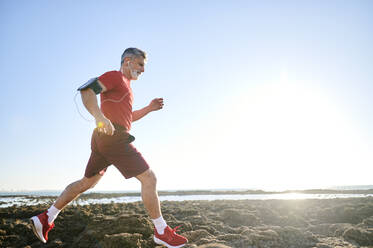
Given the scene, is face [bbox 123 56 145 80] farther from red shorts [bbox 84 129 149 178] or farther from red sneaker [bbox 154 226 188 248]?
red sneaker [bbox 154 226 188 248]

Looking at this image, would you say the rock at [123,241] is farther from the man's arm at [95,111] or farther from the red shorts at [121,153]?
the man's arm at [95,111]

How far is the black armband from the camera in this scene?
106 inches

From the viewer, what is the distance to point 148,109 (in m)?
3.72

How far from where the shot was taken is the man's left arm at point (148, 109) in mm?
3715

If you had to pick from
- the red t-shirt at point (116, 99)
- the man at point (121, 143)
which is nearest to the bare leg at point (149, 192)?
the man at point (121, 143)

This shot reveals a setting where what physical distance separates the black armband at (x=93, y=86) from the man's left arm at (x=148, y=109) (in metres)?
1.00

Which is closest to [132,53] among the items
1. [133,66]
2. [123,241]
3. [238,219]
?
[133,66]

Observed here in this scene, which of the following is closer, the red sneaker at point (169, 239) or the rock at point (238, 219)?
the red sneaker at point (169, 239)

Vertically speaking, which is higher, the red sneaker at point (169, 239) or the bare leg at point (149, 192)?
the bare leg at point (149, 192)

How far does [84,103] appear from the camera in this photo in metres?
2.68

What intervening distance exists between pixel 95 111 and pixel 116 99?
1.21 ft

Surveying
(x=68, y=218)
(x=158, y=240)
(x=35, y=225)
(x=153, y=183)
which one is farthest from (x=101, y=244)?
(x=68, y=218)

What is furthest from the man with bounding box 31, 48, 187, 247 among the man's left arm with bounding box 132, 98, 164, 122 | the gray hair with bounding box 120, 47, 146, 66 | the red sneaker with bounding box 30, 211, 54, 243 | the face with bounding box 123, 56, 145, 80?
the red sneaker with bounding box 30, 211, 54, 243

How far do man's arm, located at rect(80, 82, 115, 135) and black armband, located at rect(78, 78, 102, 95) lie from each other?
0.03m
